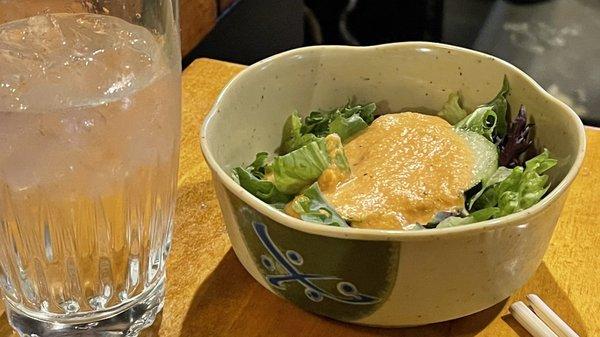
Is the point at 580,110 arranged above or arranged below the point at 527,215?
below

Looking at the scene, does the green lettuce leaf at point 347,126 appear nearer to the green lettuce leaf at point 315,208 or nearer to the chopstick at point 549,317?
the green lettuce leaf at point 315,208

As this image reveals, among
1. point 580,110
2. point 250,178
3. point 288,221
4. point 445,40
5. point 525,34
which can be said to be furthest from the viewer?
point 525,34

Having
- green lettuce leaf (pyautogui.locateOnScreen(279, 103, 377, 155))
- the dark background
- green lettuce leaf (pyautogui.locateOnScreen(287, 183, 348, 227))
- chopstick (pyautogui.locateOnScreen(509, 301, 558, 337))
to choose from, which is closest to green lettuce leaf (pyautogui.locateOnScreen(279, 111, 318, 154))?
green lettuce leaf (pyautogui.locateOnScreen(279, 103, 377, 155))

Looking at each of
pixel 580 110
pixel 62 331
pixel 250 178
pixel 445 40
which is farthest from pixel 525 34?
pixel 62 331

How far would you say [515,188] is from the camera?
0.66 meters

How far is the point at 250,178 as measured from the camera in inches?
27.0

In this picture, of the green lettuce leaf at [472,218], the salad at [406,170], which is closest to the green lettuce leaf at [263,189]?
the salad at [406,170]

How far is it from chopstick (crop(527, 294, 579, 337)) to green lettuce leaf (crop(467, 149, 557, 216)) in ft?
0.27

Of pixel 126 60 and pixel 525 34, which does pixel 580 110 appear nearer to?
pixel 525 34

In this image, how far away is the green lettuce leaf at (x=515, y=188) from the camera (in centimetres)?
63

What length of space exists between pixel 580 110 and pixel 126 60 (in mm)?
1307

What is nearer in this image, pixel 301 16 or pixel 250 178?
pixel 250 178

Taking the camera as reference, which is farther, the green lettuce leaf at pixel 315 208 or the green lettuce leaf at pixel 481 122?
the green lettuce leaf at pixel 481 122

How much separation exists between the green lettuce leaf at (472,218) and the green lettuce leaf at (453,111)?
7.8 inches
